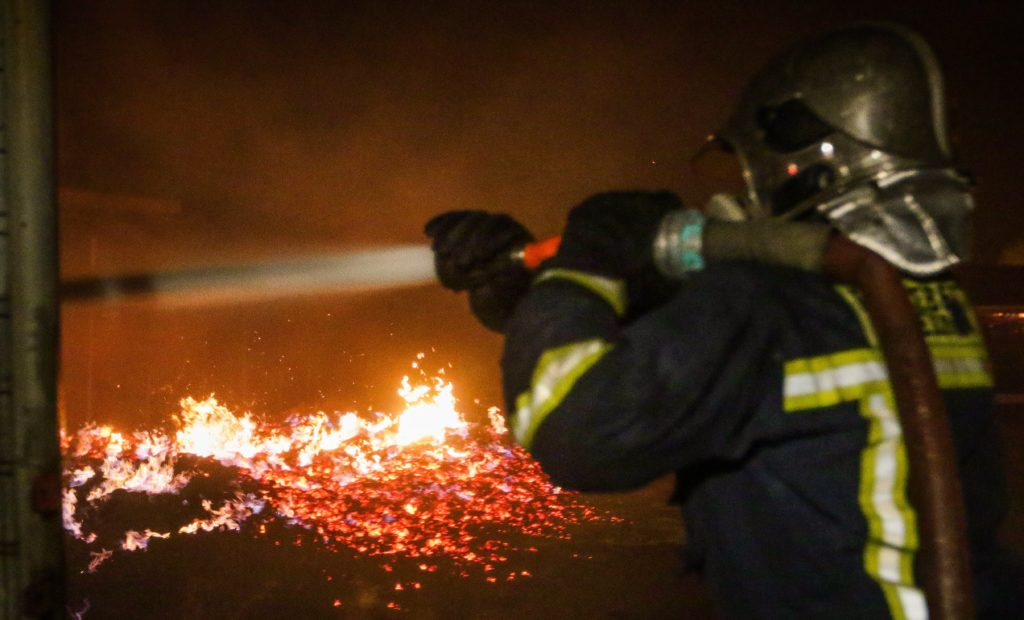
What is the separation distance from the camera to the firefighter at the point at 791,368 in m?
1.13

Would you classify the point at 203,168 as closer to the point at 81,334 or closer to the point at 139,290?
the point at 139,290

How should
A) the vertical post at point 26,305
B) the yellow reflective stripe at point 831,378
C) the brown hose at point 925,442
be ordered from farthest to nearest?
the vertical post at point 26,305 → the yellow reflective stripe at point 831,378 → the brown hose at point 925,442

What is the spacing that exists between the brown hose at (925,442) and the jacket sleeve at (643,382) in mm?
182

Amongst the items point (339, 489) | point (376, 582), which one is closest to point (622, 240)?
point (376, 582)

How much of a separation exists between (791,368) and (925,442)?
0.23 m

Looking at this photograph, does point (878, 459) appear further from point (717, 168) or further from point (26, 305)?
point (26, 305)

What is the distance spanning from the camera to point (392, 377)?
13.2 metres

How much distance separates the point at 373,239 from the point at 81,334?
4.63 m

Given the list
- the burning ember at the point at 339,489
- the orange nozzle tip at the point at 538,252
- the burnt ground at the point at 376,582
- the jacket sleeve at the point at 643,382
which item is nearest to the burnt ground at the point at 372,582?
the burnt ground at the point at 376,582

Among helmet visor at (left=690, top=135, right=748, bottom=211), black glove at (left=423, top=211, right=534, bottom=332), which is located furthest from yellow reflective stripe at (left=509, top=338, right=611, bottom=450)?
helmet visor at (left=690, top=135, right=748, bottom=211)

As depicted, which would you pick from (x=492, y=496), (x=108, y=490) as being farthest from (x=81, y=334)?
(x=492, y=496)

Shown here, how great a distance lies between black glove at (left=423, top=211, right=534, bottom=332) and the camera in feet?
Answer: 5.12

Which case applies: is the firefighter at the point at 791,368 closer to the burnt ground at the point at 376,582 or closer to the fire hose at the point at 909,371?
the fire hose at the point at 909,371

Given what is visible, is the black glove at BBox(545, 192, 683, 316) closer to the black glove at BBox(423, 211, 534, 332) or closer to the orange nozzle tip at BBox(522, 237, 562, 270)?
the orange nozzle tip at BBox(522, 237, 562, 270)
